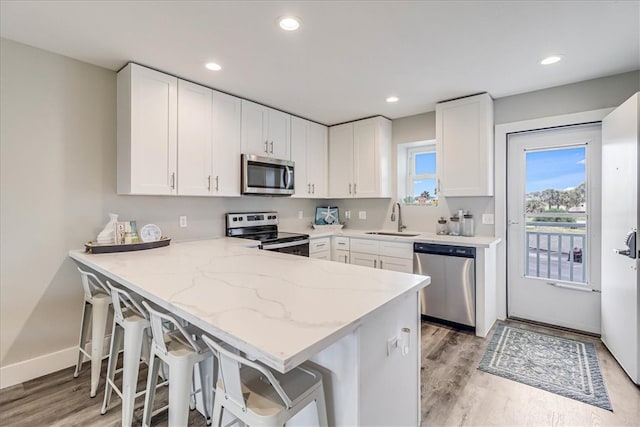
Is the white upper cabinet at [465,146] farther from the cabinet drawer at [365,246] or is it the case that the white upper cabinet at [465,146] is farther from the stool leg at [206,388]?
the stool leg at [206,388]

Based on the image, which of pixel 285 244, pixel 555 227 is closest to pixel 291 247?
pixel 285 244

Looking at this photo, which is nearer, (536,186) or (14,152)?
(14,152)

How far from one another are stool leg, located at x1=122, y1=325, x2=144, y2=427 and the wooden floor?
22 centimetres

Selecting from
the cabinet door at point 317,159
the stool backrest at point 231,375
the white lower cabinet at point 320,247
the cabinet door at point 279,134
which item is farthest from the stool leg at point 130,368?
the cabinet door at point 317,159

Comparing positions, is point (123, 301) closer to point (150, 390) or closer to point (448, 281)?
point (150, 390)

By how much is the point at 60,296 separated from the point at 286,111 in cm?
287

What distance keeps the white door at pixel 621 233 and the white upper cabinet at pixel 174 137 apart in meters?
3.26

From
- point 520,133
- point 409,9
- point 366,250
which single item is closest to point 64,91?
point 409,9

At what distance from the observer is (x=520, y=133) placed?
3.23m

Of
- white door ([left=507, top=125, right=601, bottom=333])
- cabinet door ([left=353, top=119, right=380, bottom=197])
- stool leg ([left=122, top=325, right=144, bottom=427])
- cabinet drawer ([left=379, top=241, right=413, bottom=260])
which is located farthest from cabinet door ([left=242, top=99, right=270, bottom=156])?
white door ([left=507, top=125, right=601, bottom=333])

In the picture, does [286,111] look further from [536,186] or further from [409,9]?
[536,186]

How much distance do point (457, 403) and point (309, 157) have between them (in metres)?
3.13

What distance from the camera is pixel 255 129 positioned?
3.37 m

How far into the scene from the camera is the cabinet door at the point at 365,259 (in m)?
3.62
